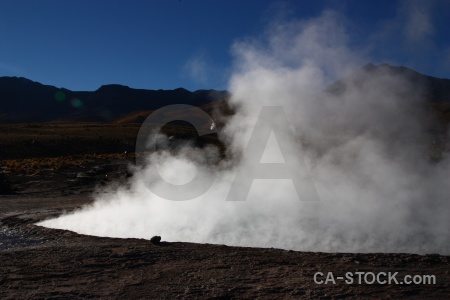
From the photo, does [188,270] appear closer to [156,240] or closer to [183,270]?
[183,270]

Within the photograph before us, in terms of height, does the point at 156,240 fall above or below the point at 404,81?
below

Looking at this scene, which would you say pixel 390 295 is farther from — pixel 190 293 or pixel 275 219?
pixel 275 219

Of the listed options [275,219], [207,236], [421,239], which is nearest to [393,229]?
[421,239]

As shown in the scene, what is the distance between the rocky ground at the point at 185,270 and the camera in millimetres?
5027

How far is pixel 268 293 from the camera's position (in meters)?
4.98

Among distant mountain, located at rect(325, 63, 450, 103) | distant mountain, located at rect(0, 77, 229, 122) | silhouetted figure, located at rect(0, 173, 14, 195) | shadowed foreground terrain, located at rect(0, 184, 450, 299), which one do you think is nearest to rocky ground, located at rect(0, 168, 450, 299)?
shadowed foreground terrain, located at rect(0, 184, 450, 299)

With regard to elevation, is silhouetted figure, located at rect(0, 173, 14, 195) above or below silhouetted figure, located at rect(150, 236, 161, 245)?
above

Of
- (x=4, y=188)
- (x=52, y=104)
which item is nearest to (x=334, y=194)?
(x=4, y=188)

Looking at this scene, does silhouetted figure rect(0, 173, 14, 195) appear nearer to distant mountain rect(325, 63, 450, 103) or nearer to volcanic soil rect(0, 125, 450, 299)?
volcanic soil rect(0, 125, 450, 299)

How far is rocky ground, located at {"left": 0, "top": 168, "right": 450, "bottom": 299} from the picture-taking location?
503 cm

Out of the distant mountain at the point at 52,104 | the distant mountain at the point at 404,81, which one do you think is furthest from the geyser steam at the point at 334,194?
the distant mountain at the point at 52,104

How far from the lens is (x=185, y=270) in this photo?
19.7 ft

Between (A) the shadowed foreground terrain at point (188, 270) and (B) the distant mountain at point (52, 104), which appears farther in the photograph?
(B) the distant mountain at point (52, 104)

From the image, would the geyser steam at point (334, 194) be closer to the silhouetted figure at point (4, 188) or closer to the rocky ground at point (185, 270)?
the rocky ground at point (185, 270)
